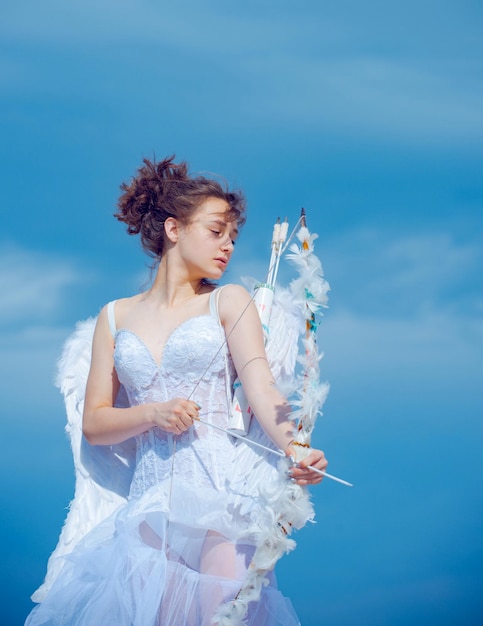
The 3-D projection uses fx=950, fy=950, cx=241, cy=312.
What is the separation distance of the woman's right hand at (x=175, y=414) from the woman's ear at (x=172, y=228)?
581mm

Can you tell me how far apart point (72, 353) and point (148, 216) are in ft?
1.87

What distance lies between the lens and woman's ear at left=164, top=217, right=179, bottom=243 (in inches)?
116

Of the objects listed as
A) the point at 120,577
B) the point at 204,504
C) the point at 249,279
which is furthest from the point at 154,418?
the point at 249,279

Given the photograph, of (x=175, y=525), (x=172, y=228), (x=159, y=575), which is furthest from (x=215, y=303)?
(x=159, y=575)

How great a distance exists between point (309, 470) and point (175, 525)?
48 centimetres

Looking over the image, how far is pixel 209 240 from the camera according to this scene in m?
2.86

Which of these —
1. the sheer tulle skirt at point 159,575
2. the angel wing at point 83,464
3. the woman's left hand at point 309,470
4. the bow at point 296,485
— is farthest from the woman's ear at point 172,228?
the woman's left hand at point 309,470

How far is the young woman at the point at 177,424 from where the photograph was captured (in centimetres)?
244

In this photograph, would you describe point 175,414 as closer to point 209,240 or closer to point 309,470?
point 309,470

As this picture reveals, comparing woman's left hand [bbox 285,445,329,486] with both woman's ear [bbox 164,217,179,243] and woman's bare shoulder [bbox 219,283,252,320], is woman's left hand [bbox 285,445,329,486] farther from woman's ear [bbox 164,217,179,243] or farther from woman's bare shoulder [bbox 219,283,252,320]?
woman's ear [bbox 164,217,179,243]

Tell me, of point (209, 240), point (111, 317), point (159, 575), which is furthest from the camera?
point (111, 317)

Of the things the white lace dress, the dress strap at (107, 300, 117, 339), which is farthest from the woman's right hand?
the dress strap at (107, 300, 117, 339)

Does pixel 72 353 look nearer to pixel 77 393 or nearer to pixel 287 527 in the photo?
pixel 77 393

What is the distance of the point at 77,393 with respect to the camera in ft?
10.5
